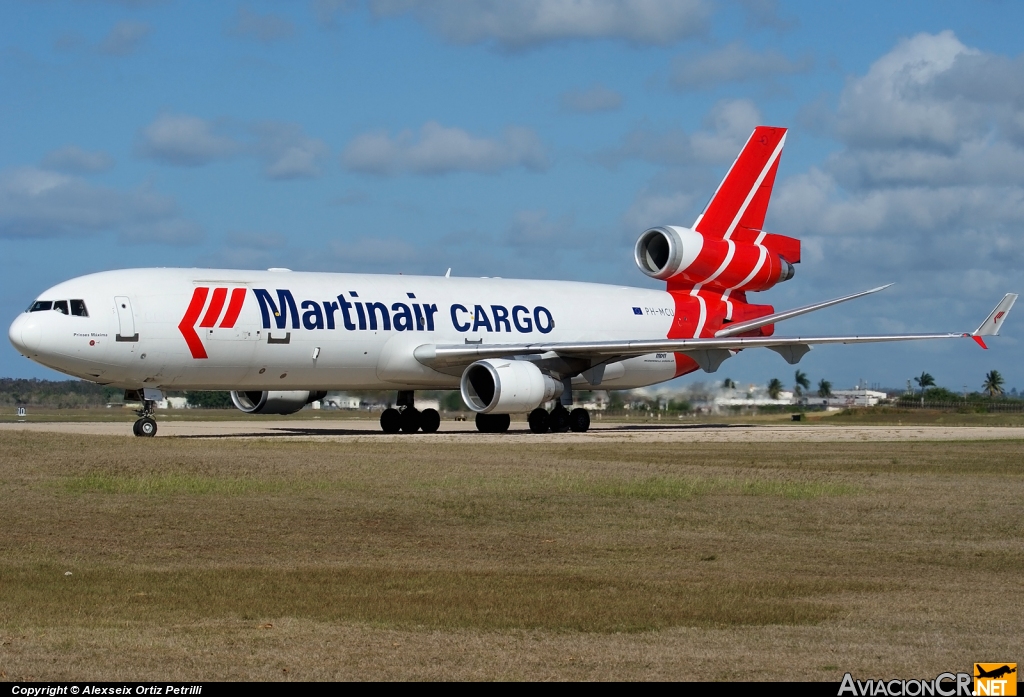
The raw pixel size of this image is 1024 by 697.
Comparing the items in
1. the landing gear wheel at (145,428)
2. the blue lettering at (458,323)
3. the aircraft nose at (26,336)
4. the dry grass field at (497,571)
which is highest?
the blue lettering at (458,323)

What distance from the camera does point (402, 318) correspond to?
34219 mm

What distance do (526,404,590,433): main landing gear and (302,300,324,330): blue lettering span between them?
6.84 metres

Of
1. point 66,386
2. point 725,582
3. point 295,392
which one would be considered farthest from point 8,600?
point 66,386

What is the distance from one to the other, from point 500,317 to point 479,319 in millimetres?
803

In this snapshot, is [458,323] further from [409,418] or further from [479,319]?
[409,418]

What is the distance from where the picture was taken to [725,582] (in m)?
10.4

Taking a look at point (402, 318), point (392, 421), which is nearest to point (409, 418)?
point (392, 421)

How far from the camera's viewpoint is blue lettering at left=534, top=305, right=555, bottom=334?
37.6m

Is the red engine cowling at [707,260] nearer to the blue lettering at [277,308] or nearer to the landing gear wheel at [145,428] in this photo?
the blue lettering at [277,308]

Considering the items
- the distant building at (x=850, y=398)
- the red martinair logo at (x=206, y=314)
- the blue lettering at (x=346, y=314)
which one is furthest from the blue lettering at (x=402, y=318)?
the distant building at (x=850, y=398)

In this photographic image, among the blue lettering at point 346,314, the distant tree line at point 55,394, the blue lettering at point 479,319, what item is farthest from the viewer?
the distant tree line at point 55,394

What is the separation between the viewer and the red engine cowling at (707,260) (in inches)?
1593

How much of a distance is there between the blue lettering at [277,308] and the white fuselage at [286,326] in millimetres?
27

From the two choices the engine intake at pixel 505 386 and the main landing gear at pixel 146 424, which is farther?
the engine intake at pixel 505 386
